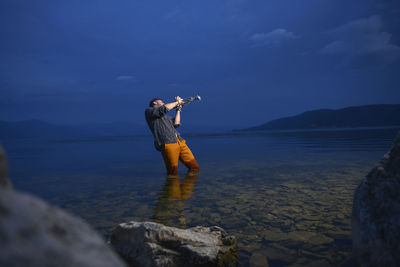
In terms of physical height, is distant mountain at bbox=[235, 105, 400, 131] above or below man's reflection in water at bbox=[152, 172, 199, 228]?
above

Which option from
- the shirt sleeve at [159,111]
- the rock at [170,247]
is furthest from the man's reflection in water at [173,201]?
the shirt sleeve at [159,111]

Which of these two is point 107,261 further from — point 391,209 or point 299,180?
point 299,180

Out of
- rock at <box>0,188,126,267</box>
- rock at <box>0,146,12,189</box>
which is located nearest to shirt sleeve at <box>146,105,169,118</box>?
rock at <box>0,146,12,189</box>

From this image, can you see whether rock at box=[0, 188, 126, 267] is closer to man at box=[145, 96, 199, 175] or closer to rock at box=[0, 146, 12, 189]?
rock at box=[0, 146, 12, 189]

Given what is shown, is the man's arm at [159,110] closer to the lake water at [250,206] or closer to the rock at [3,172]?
the lake water at [250,206]

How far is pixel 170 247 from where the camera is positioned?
2.78 metres

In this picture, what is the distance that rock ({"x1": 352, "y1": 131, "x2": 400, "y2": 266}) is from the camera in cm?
223

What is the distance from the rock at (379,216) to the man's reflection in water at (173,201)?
2.50 meters

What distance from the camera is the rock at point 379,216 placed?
2234 mm

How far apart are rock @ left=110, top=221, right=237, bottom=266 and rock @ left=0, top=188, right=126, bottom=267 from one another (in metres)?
1.72

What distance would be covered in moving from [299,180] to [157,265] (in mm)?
5713

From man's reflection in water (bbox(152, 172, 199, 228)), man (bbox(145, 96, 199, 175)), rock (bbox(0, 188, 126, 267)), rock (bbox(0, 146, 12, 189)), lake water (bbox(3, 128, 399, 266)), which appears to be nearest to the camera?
rock (bbox(0, 188, 126, 267))

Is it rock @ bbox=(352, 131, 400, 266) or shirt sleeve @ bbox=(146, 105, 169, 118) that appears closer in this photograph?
rock @ bbox=(352, 131, 400, 266)

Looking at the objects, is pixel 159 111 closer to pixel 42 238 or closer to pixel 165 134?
pixel 165 134
